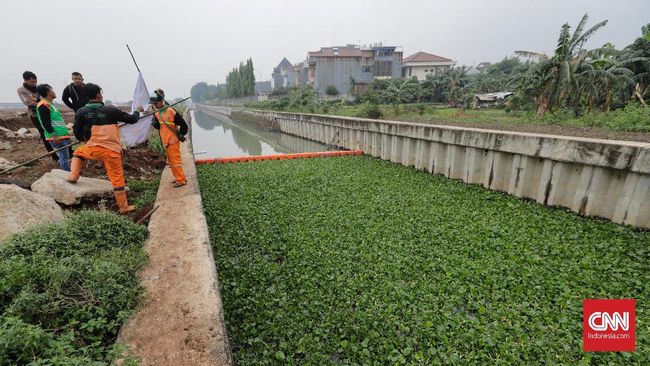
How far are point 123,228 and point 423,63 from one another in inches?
2509

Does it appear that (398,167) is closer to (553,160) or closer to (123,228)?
(553,160)

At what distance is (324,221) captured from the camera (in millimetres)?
4562

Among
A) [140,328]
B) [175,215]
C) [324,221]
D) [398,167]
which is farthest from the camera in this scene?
[398,167]

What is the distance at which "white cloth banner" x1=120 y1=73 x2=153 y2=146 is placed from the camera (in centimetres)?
585

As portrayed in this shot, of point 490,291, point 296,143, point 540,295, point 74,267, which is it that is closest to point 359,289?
point 490,291

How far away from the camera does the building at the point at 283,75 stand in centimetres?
7350

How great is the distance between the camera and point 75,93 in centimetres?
573

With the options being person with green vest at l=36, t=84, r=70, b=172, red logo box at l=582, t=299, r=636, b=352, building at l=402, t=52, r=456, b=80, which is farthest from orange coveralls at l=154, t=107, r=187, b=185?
building at l=402, t=52, r=456, b=80

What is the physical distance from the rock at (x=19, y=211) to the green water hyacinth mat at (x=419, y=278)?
1759 millimetres

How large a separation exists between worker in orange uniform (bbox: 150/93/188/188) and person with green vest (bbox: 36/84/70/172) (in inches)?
62.2

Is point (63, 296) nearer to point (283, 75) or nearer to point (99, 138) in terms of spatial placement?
point (99, 138)

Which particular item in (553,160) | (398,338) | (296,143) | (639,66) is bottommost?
(296,143)

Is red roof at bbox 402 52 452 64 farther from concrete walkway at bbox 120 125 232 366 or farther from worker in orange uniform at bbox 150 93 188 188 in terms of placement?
concrete walkway at bbox 120 125 232 366

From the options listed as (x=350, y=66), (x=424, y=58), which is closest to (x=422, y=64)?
(x=424, y=58)
